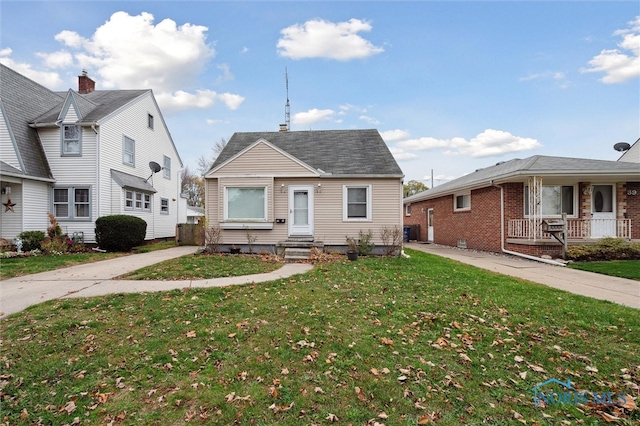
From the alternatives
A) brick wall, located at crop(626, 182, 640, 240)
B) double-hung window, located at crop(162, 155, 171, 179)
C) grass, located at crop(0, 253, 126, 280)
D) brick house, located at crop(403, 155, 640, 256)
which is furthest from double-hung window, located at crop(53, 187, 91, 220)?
brick wall, located at crop(626, 182, 640, 240)

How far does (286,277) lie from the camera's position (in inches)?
298

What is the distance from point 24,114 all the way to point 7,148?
7.37 feet

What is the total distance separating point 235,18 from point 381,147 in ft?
25.3

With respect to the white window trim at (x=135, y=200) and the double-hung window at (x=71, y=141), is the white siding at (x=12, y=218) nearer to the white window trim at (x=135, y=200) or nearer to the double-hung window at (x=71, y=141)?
the double-hung window at (x=71, y=141)

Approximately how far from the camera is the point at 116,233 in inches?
505

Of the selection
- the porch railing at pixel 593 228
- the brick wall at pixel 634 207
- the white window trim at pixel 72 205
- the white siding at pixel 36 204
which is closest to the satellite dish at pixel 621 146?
the brick wall at pixel 634 207

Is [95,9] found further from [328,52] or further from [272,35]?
[328,52]

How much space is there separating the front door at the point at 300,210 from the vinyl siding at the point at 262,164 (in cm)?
73

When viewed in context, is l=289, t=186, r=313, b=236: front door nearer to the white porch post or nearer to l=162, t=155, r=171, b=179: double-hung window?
the white porch post

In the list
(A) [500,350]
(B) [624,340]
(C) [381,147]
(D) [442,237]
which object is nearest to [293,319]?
(A) [500,350]

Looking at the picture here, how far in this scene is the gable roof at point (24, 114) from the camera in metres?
12.8

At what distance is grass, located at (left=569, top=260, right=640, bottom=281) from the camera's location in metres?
8.39

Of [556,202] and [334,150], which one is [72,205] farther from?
[556,202]

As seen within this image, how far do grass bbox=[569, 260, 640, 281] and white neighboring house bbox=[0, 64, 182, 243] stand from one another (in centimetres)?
1919
